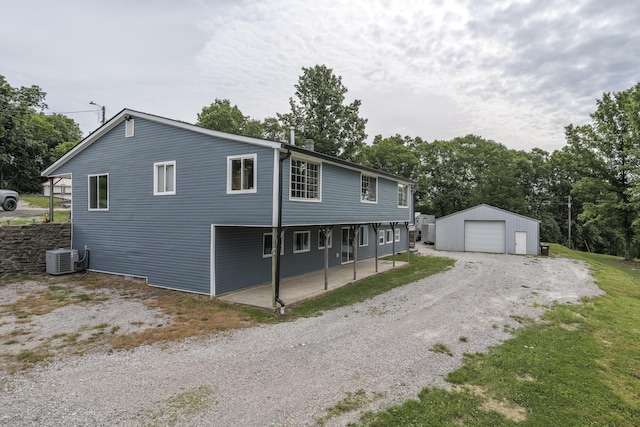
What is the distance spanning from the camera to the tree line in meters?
25.8

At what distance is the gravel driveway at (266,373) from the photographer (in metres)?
4.18

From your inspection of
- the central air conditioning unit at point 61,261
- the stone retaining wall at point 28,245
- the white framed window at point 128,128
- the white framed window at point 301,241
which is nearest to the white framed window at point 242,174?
the white framed window at point 301,241

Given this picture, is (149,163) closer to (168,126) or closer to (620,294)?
(168,126)

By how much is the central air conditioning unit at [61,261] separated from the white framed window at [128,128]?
512 cm

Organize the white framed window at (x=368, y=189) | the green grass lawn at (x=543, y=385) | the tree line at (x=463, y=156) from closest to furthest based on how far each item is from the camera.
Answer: the green grass lawn at (x=543, y=385), the white framed window at (x=368, y=189), the tree line at (x=463, y=156)

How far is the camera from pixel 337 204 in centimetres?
1268

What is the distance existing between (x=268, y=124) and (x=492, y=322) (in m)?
34.6

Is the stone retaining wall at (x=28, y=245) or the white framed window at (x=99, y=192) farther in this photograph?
the white framed window at (x=99, y=192)

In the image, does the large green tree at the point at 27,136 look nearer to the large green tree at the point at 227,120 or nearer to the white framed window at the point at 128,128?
the large green tree at the point at 227,120

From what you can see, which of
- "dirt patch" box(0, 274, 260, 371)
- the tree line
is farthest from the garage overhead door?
"dirt patch" box(0, 274, 260, 371)

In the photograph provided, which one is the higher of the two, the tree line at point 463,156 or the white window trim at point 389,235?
the tree line at point 463,156

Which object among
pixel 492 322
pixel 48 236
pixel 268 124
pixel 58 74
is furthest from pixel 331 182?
pixel 268 124

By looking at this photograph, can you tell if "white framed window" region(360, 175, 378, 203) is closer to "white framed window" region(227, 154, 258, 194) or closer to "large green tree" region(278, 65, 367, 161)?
"white framed window" region(227, 154, 258, 194)

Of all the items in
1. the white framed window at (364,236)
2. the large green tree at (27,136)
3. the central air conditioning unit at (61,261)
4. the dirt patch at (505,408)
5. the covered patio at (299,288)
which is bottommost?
the covered patio at (299,288)
